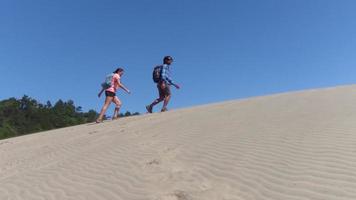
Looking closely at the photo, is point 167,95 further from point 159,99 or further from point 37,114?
point 37,114

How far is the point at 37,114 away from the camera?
221ft

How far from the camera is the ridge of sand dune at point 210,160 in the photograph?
23.0 feet

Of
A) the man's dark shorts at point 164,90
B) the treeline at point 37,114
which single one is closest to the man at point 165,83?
the man's dark shorts at point 164,90

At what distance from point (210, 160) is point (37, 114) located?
61366mm

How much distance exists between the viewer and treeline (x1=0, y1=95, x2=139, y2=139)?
198 ft

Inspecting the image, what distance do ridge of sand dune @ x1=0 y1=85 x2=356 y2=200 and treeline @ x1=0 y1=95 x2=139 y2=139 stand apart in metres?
46.7

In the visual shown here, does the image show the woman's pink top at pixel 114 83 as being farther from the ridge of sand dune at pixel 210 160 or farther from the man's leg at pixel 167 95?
the ridge of sand dune at pixel 210 160

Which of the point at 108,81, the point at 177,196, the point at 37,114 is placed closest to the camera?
the point at 177,196

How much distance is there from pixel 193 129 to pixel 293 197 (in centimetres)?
561

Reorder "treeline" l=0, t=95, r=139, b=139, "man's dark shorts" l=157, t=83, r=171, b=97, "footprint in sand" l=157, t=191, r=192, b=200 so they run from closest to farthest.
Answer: "footprint in sand" l=157, t=191, r=192, b=200
"man's dark shorts" l=157, t=83, r=171, b=97
"treeline" l=0, t=95, r=139, b=139

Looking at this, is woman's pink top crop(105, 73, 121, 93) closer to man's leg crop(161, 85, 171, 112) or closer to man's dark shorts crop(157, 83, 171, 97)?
man's dark shorts crop(157, 83, 171, 97)

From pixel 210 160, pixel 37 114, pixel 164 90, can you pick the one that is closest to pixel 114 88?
pixel 164 90

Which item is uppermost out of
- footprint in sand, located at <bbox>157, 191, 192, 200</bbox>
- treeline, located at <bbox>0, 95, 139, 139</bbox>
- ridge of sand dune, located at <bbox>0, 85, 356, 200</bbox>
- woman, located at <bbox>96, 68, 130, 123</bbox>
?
treeline, located at <bbox>0, 95, 139, 139</bbox>

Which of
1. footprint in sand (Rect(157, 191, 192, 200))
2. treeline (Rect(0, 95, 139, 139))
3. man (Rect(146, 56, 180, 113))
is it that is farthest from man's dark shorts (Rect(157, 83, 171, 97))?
treeline (Rect(0, 95, 139, 139))
